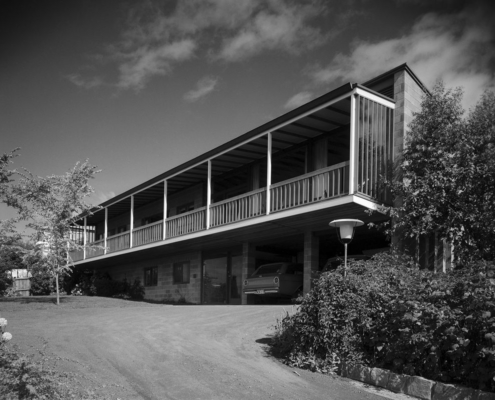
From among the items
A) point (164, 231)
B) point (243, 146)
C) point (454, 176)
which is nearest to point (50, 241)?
point (164, 231)

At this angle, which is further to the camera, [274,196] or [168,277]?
[168,277]

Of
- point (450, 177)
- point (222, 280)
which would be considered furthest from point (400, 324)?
point (222, 280)

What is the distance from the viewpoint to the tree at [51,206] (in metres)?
19.6

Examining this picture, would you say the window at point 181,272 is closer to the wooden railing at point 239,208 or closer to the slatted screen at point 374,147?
the wooden railing at point 239,208

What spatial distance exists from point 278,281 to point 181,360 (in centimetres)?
940

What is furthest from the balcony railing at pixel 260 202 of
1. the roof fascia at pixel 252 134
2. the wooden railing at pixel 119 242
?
the roof fascia at pixel 252 134

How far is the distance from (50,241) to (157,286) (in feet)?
28.2

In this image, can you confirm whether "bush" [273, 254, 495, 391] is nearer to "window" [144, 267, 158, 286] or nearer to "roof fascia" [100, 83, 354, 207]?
"roof fascia" [100, 83, 354, 207]

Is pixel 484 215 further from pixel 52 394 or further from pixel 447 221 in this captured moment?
pixel 52 394

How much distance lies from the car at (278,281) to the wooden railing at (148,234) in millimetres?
6630

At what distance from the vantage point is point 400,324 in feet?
24.0

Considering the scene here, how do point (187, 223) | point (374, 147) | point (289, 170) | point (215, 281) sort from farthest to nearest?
point (215, 281), point (187, 223), point (289, 170), point (374, 147)

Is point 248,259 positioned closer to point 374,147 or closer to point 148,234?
point 148,234

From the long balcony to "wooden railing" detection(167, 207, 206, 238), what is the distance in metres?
0.04
